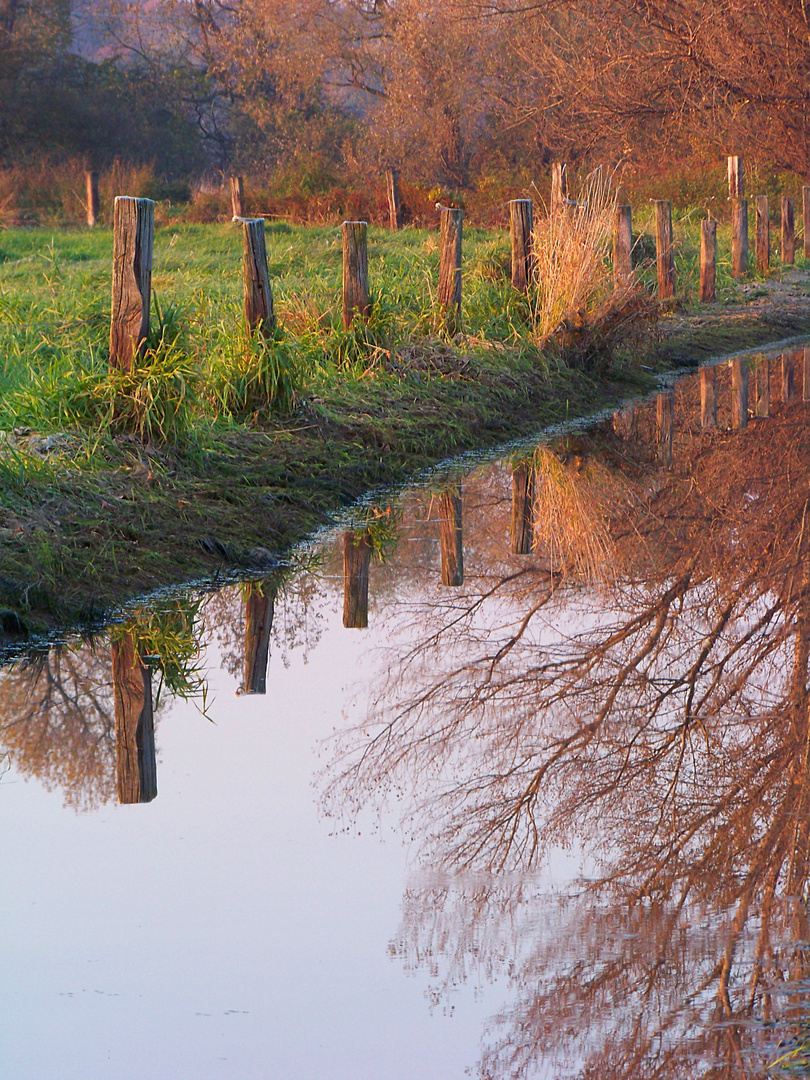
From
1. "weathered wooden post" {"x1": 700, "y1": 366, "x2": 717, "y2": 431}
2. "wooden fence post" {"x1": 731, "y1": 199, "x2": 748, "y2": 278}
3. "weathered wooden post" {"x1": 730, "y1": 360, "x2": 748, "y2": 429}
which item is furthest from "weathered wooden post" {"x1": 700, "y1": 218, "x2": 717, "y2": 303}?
"weathered wooden post" {"x1": 700, "y1": 366, "x2": 717, "y2": 431}

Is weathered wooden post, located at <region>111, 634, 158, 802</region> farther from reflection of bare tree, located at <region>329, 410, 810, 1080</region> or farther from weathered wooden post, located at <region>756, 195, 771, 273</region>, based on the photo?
weathered wooden post, located at <region>756, 195, 771, 273</region>

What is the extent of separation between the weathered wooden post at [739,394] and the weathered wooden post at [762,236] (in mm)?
5391

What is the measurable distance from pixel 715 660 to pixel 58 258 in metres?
14.1

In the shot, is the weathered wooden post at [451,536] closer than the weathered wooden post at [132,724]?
No

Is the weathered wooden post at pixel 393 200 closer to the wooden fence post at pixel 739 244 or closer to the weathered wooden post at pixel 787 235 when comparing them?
the weathered wooden post at pixel 787 235

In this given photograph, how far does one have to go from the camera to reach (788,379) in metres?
12.6

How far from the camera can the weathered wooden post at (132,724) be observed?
13.4 ft

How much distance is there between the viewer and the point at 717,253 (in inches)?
762

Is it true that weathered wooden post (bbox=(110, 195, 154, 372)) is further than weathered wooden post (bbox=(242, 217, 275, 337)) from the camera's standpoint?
No

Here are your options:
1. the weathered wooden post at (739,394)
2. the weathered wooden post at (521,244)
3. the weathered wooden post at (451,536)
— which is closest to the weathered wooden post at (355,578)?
the weathered wooden post at (451,536)

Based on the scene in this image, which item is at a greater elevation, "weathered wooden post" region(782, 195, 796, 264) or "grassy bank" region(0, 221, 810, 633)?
"weathered wooden post" region(782, 195, 796, 264)

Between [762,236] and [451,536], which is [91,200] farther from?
[451,536]

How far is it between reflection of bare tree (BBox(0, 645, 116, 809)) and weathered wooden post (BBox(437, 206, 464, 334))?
635cm

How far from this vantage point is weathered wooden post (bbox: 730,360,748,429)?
1035 centimetres
